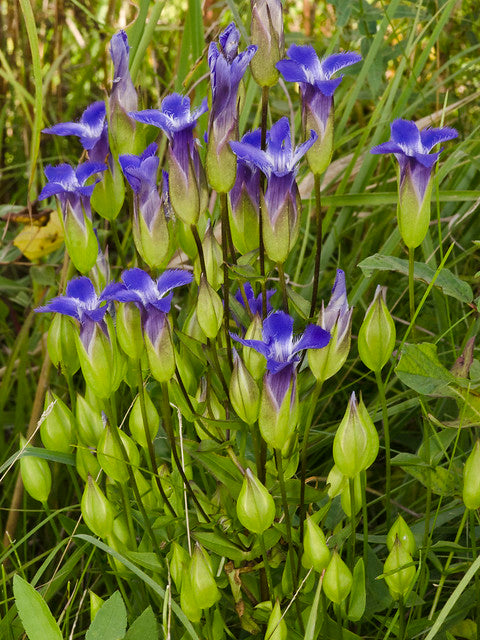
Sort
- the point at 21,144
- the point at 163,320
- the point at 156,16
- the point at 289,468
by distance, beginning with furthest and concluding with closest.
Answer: the point at 21,144, the point at 156,16, the point at 289,468, the point at 163,320

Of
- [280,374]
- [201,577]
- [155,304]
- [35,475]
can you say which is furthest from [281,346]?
[35,475]

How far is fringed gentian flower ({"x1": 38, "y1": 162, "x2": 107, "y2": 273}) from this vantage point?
0.83 m

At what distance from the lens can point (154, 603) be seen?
3.14 feet

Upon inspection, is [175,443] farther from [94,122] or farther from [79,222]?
[94,122]

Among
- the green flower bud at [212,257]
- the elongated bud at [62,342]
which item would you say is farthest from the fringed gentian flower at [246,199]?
the elongated bud at [62,342]

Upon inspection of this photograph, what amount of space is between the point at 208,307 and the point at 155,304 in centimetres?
6

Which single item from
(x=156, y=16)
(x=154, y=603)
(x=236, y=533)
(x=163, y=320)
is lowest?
(x=154, y=603)

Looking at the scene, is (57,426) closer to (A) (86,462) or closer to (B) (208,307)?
(A) (86,462)

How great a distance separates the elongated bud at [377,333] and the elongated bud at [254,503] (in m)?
0.17

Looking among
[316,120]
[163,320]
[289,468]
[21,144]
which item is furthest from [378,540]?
[21,144]

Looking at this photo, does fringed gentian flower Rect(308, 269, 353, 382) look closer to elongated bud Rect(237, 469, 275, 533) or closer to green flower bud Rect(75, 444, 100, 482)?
elongated bud Rect(237, 469, 275, 533)

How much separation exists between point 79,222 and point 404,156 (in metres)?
0.36

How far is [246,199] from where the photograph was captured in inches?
32.8

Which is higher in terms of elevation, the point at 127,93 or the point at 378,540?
the point at 127,93
